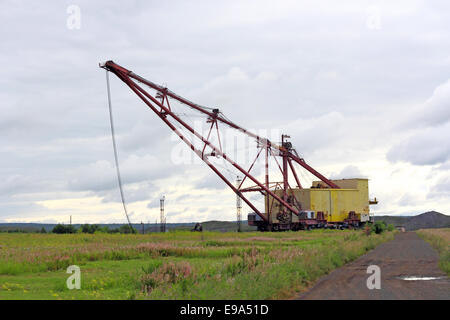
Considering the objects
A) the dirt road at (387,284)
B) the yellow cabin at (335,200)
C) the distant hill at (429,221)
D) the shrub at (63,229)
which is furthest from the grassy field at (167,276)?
the distant hill at (429,221)

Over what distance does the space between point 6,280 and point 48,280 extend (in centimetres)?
180

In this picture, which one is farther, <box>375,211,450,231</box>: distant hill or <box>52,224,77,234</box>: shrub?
<box>375,211,450,231</box>: distant hill

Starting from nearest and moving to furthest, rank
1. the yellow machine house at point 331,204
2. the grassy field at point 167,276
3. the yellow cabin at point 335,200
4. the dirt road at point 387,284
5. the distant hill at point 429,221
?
the grassy field at point 167,276 < the dirt road at point 387,284 < the yellow machine house at point 331,204 < the yellow cabin at point 335,200 < the distant hill at point 429,221

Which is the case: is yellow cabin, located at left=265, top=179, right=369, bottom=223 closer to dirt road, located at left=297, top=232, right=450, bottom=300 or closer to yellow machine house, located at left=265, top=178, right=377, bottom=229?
yellow machine house, located at left=265, top=178, right=377, bottom=229

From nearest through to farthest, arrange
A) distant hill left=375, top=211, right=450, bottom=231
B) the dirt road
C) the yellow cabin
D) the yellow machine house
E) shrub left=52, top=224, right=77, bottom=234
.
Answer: the dirt road, the yellow machine house, the yellow cabin, shrub left=52, top=224, right=77, bottom=234, distant hill left=375, top=211, right=450, bottom=231

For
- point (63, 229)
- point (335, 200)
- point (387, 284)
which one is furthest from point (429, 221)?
point (387, 284)

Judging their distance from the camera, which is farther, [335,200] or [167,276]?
[335,200]

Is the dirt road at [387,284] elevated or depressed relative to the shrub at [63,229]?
elevated

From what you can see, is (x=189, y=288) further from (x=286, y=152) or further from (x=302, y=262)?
(x=286, y=152)

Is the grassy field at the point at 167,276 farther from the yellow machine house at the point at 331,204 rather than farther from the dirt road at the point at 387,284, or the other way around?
the yellow machine house at the point at 331,204

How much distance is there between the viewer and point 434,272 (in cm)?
2286

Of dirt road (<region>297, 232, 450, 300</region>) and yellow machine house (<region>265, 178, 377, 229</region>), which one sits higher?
yellow machine house (<region>265, 178, 377, 229</region>)

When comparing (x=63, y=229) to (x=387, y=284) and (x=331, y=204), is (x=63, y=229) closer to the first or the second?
(x=331, y=204)

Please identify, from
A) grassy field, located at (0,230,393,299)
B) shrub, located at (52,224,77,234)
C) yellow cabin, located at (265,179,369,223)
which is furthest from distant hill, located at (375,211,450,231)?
grassy field, located at (0,230,393,299)
